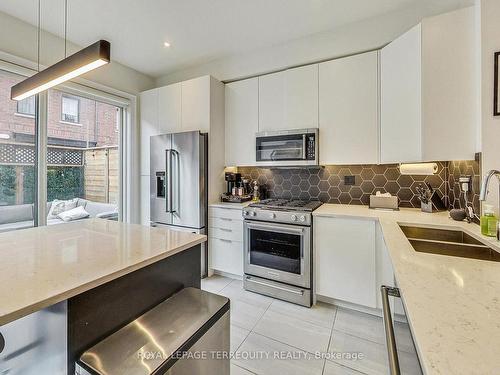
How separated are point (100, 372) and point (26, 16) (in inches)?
125

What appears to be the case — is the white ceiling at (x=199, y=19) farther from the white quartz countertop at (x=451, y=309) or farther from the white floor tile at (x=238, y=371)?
the white floor tile at (x=238, y=371)

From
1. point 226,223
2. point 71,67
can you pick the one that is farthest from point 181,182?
point 71,67

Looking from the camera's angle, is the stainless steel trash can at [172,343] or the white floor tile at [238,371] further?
the white floor tile at [238,371]

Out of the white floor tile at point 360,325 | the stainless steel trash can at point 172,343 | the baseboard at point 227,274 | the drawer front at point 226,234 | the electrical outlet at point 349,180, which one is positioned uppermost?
the electrical outlet at point 349,180

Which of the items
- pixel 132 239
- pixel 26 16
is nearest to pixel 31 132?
pixel 26 16

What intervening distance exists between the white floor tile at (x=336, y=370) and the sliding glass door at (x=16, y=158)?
3.06 metres

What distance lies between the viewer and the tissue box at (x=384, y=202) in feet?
7.54

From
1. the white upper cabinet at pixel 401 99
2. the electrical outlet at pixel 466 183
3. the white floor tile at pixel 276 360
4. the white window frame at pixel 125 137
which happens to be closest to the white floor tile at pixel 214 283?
the white floor tile at pixel 276 360

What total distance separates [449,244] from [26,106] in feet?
12.5

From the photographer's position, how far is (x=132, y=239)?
55.4 inches

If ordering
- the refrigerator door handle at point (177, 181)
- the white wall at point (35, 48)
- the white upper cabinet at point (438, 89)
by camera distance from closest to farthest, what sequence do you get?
the white upper cabinet at point (438, 89)
the white wall at point (35, 48)
the refrigerator door handle at point (177, 181)

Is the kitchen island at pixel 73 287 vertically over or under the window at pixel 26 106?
under

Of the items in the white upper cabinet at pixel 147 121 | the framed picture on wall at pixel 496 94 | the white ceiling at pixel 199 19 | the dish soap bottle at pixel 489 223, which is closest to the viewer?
the dish soap bottle at pixel 489 223

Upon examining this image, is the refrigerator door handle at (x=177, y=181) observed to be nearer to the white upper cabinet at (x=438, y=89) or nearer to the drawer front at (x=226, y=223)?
the drawer front at (x=226, y=223)
